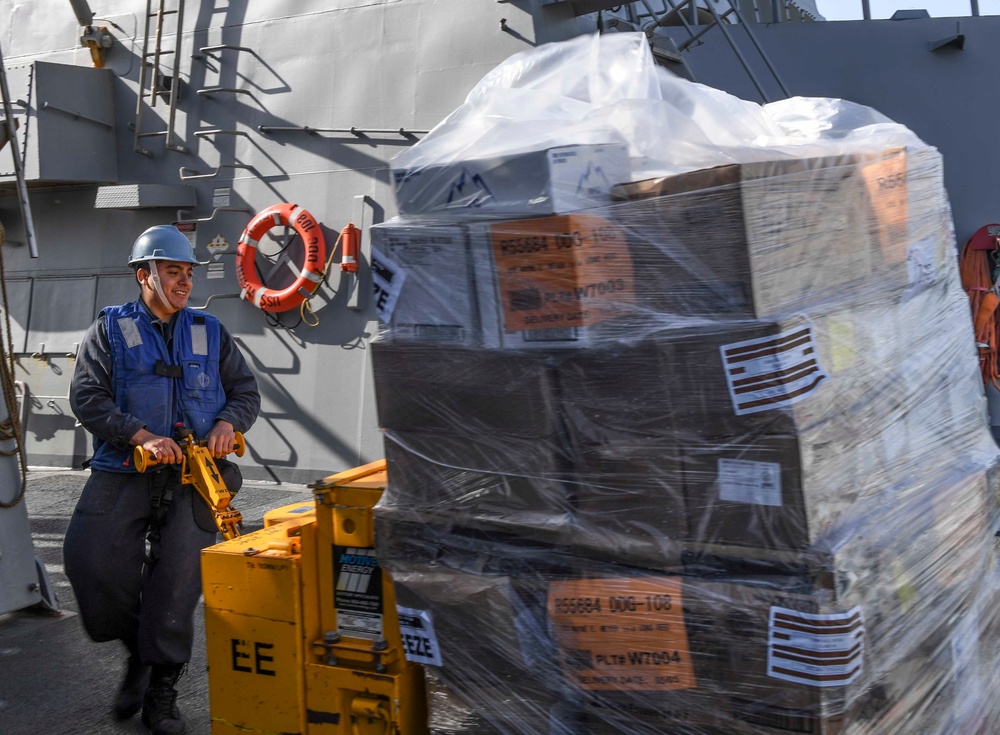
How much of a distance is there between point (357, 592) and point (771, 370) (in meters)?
1.39

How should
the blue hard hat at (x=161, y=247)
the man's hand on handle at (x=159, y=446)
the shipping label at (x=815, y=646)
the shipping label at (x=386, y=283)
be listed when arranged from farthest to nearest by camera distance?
the blue hard hat at (x=161, y=247) → the man's hand on handle at (x=159, y=446) → the shipping label at (x=386, y=283) → the shipping label at (x=815, y=646)

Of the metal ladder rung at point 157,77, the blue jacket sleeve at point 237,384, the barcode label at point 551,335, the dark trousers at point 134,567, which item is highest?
the metal ladder rung at point 157,77

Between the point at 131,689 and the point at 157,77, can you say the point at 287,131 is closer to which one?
the point at 157,77

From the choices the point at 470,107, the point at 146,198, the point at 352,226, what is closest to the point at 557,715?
the point at 470,107

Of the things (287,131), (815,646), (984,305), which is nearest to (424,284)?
(815,646)

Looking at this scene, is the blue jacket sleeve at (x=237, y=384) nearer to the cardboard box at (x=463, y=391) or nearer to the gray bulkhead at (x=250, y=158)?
the cardboard box at (x=463, y=391)

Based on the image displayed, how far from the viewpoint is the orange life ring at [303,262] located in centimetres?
816

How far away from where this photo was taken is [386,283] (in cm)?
259

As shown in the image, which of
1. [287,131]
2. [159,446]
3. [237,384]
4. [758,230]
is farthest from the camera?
[287,131]

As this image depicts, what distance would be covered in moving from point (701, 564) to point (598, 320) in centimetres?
62

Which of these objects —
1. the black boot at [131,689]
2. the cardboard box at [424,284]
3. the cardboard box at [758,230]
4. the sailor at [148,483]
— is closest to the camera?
the cardboard box at [758,230]

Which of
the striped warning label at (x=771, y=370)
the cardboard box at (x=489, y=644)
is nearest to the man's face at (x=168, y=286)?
the cardboard box at (x=489, y=644)

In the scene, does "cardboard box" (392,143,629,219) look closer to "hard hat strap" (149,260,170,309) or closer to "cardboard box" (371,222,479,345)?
"cardboard box" (371,222,479,345)

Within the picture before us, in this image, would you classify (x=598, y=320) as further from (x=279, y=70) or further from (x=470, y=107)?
(x=279, y=70)
